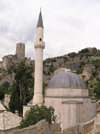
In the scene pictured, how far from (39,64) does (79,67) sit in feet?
146

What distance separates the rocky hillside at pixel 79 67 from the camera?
45.8 metres

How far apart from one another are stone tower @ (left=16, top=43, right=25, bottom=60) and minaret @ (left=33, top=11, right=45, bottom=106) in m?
52.3

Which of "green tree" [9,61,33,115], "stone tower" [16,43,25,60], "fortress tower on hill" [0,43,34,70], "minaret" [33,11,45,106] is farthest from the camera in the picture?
"stone tower" [16,43,25,60]

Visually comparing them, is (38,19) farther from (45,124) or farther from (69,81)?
(45,124)

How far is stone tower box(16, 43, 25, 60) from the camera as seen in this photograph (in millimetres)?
70562

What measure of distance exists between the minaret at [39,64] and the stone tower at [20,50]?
52.3 metres

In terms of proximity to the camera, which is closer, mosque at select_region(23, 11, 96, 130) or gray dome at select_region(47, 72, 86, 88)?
mosque at select_region(23, 11, 96, 130)

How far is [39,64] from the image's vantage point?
17828 millimetres

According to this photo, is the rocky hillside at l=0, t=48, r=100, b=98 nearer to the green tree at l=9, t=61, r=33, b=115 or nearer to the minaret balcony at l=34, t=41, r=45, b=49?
the green tree at l=9, t=61, r=33, b=115

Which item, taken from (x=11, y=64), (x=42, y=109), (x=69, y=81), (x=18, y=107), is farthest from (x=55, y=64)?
(x=42, y=109)

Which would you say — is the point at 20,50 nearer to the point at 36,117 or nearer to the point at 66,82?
the point at 66,82

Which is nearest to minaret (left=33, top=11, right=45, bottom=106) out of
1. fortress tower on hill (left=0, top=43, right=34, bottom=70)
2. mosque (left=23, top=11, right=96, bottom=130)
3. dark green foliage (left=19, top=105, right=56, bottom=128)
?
mosque (left=23, top=11, right=96, bottom=130)

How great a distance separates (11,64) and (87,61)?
2965cm

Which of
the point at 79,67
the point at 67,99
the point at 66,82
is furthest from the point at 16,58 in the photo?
the point at 67,99
